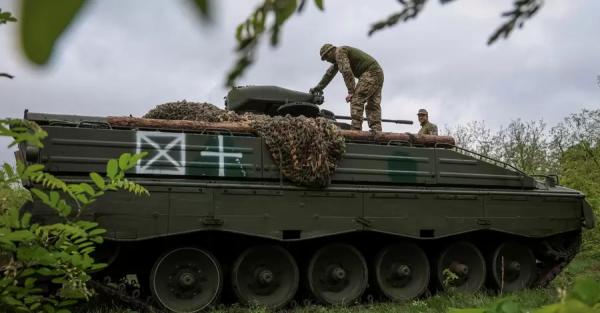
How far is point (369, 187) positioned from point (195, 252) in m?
2.24

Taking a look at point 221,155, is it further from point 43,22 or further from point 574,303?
point 43,22

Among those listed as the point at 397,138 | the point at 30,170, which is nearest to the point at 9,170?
the point at 30,170

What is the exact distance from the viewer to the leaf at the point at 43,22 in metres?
0.32

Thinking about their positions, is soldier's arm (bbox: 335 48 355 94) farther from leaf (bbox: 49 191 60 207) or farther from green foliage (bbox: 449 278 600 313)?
green foliage (bbox: 449 278 600 313)

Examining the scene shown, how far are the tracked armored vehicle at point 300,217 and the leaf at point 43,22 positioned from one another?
565cm

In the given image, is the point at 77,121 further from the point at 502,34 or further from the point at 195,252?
the point at 502,34

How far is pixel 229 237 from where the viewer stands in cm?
709

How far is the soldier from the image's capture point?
33.6 feet

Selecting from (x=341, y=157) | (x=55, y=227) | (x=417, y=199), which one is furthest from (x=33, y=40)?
(x=417, y=199)

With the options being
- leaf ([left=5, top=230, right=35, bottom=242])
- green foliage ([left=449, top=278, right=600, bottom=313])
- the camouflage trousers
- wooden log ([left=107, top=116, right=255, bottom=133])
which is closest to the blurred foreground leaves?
green foliage ([left=449, top=278, right=600, bottom=313])

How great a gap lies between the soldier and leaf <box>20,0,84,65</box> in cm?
994

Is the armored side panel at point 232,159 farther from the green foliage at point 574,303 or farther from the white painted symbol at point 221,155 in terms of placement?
the green foliage at point 574,303

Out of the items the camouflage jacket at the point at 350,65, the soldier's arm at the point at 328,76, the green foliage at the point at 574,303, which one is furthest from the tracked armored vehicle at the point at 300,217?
the green foliage at the point at 574,303

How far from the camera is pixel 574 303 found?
0.91 meters
